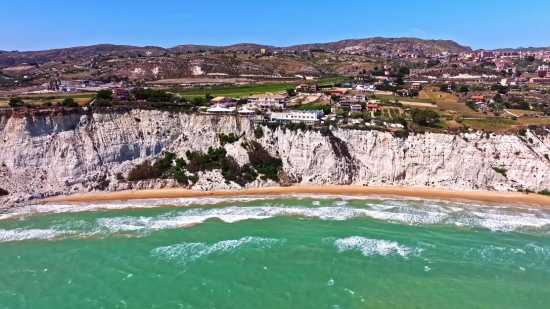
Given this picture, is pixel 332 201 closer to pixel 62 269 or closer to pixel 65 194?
pixel 62 269

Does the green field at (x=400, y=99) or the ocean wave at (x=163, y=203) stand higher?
the green field at (x=400, y=99)

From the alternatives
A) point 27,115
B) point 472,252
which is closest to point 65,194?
point 27,115

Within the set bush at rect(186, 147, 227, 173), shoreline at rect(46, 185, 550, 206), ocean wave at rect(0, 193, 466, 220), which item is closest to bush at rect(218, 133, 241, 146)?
bush at rect(186, 147, 227, 173)

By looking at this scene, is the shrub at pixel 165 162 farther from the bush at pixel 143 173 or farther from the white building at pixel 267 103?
the white building at pixel 267 103

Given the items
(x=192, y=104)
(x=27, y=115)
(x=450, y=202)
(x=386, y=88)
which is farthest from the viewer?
(x=386, y=88)

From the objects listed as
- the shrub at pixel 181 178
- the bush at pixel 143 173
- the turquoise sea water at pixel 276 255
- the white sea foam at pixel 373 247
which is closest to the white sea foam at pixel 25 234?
the turquoise sea water at pixel 276 255

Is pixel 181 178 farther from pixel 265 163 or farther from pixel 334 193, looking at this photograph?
pixel 334 193
